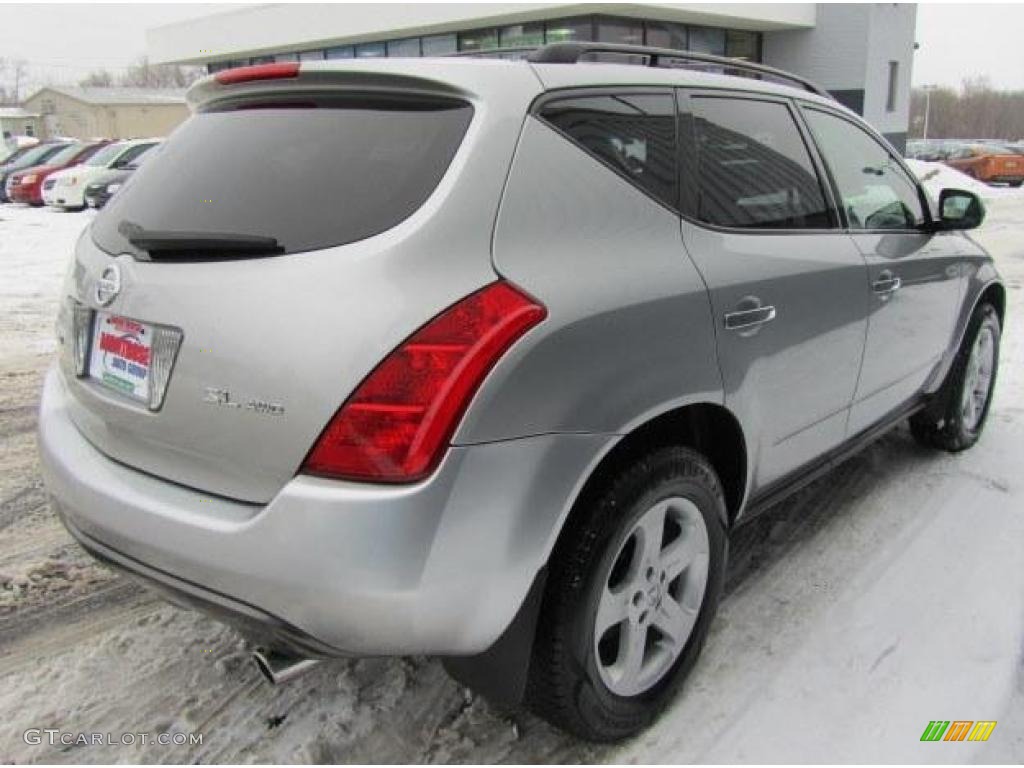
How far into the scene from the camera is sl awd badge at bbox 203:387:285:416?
187cm

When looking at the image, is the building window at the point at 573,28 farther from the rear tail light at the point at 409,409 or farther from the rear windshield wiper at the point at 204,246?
the rear tail light at the point at 409,409

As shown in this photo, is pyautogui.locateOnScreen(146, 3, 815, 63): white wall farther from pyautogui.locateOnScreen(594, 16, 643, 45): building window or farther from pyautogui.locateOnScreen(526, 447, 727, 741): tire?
pyautogui.locateOnScreen(526, 447, 727, 741): tire

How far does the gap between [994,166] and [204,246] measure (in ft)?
105

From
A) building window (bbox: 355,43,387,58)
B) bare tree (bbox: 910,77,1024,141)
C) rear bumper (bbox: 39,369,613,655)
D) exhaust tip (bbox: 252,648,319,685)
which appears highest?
building window (bbox: 355,43,387,58)

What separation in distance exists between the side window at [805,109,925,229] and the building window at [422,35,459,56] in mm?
21970

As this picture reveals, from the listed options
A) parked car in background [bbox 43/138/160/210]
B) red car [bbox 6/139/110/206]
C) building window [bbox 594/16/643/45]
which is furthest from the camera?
building window [bbox 594/16/643/45]

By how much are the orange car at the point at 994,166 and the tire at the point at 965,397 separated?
28.2 metres

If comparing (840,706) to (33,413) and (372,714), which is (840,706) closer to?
(372,714)

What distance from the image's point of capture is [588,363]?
2018 millimetres

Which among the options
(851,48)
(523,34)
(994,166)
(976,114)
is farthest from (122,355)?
(976,114)

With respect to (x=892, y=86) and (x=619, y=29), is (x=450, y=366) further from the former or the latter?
(x=892, y=86)

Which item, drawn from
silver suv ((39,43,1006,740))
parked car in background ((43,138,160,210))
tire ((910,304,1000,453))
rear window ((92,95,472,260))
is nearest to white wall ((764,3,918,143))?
parked car in background ((43,138,160,210))

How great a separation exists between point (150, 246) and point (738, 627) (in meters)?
2.16
